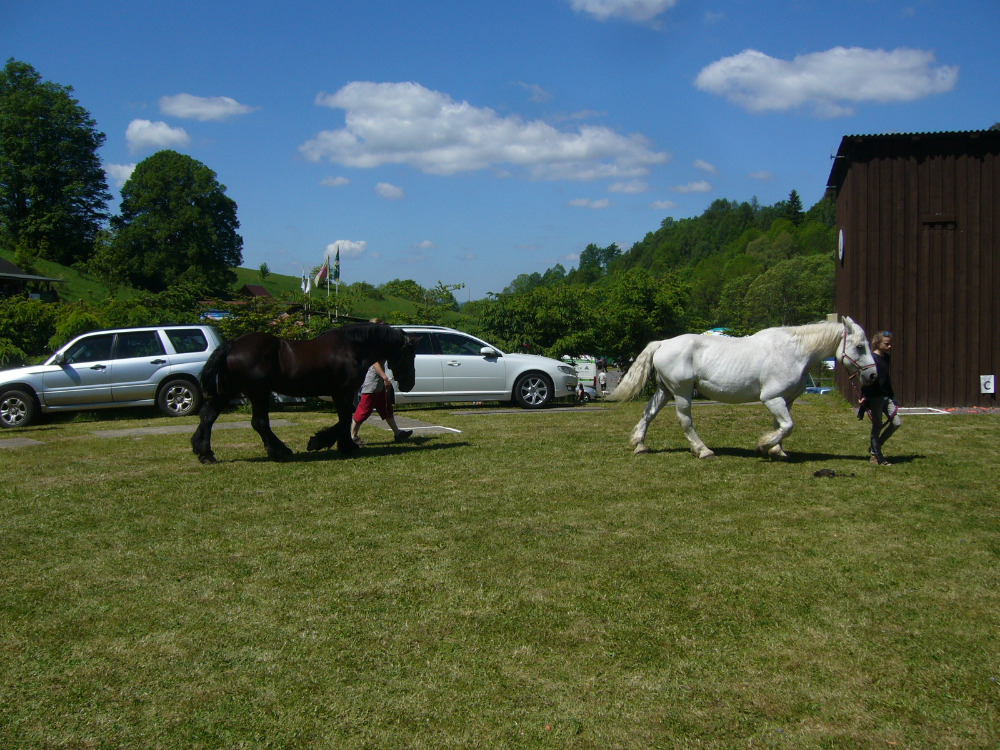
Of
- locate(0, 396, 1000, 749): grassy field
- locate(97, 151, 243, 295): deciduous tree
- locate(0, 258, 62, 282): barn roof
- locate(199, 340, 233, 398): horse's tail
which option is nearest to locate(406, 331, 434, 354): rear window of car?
locate(199, 340, 233, 398): horse's tail

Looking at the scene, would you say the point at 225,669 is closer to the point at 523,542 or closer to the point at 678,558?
the point at 523,542

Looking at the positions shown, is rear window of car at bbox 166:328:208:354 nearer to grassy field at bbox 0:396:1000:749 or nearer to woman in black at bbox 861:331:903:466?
grassy field at bbox 0:396:1000:749

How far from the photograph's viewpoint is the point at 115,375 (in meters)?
15.2

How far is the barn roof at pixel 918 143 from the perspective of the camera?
15.1m

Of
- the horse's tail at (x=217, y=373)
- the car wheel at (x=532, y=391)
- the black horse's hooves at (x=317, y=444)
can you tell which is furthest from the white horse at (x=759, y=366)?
the car wheel at (x=532, y=391)

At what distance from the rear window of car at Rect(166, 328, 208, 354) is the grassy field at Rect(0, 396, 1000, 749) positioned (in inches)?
280

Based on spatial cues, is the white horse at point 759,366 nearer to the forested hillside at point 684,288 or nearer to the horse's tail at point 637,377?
the horse's tail at point 637,377

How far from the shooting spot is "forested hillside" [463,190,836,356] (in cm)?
2084

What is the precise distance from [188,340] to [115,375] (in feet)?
4.89

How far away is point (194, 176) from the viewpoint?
5856 centimetres

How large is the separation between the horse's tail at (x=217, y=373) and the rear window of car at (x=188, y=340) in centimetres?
678

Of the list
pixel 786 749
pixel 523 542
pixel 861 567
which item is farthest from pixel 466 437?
pixel 786 749

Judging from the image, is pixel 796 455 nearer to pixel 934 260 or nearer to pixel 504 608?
pixel 504 608

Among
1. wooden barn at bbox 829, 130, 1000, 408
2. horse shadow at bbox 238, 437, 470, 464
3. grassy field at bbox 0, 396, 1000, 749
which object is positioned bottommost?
grassy field at bbox 0, 396, 1000, 749
